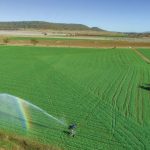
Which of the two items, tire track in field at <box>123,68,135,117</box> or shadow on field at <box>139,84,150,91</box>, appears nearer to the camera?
tire track in field at <box>123,68,135,117</box>

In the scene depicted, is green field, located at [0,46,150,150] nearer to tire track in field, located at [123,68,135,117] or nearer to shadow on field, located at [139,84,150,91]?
tire track in field, located at [123,68,135,117]

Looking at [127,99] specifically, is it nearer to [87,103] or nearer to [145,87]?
[87,103]

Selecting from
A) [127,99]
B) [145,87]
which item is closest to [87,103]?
[127,99]

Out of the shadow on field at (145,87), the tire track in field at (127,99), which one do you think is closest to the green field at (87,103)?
the tire track in field at (127,99)

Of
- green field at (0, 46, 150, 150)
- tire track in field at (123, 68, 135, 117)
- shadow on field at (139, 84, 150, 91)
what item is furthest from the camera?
shadow on field at (139, 84, 150, 91)

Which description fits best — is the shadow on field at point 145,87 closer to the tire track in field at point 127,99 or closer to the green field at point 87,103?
the green field at point 87,103

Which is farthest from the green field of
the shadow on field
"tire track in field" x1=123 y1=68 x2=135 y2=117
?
the shadow on field

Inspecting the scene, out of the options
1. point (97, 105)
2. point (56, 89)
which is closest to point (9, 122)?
point (97, 105)

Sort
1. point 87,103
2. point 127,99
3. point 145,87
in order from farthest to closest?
point 145,87, point 127,99, point 87,103
